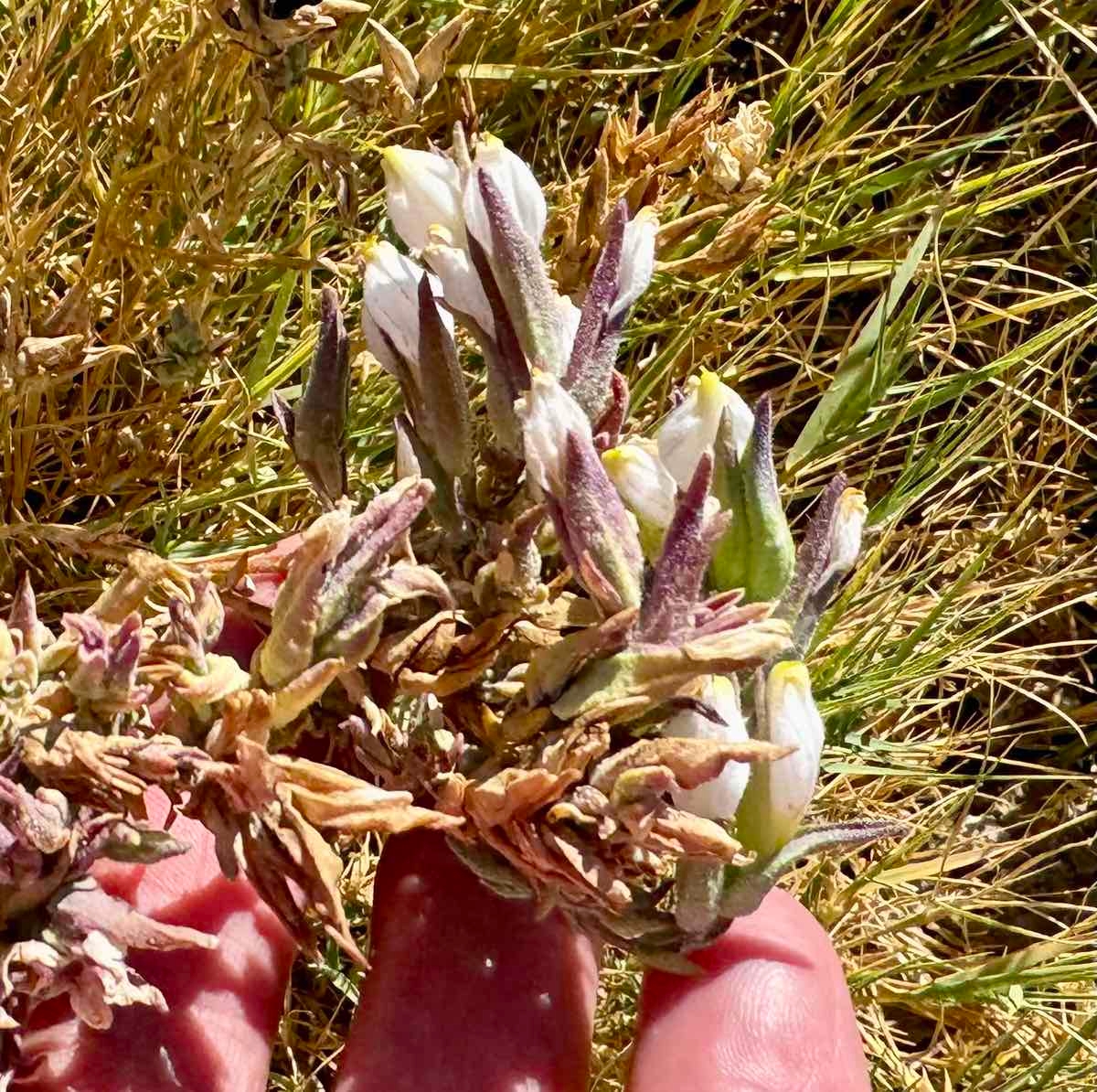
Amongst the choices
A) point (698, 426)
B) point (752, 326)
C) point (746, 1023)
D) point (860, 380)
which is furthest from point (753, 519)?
point (752, 326)

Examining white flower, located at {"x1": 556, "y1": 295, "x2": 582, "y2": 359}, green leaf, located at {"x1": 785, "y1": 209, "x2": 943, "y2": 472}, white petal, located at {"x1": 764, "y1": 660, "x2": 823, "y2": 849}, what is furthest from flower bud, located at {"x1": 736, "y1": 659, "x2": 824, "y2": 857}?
green leaf, located at {"x1": 785, "y1": 209, "x2": 943, "y2": 472}

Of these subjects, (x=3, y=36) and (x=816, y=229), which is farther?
(x=816, y=229)

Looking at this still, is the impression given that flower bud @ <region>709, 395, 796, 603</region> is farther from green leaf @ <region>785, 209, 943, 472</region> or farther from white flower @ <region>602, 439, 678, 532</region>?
green leaf @ <region>785, 209, 943, 472</region>

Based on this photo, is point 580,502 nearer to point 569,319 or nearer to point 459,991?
point 569,319

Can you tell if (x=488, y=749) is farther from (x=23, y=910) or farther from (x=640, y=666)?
(x=23, y=910)

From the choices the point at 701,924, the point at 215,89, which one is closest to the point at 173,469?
the point at 215,89
